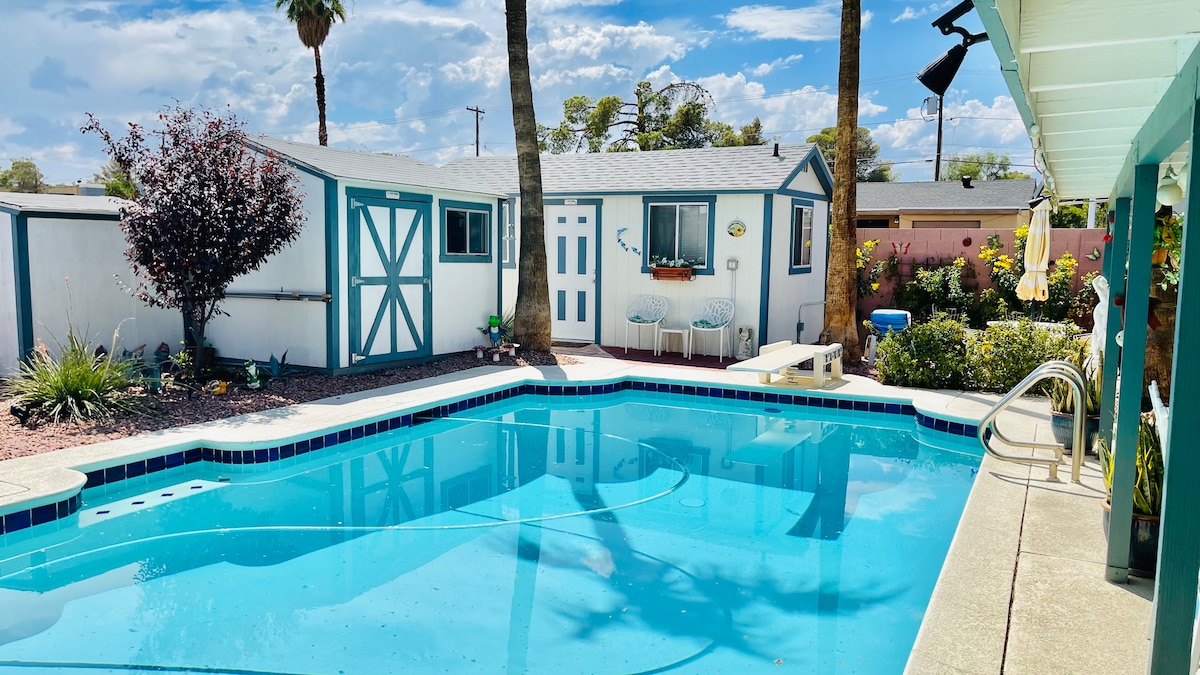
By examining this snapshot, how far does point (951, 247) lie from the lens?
14.7 m

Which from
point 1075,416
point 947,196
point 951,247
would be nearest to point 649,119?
point 947,196

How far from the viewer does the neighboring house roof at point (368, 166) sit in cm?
978

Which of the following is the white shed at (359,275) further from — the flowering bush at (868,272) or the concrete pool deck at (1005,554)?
the flowering bush at (868,272)

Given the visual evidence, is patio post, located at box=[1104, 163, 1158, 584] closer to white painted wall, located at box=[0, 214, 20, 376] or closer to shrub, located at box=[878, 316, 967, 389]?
shrub, located at box=[878, 316, 967, 389]

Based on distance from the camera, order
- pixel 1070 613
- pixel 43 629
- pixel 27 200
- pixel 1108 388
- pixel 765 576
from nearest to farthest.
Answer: pixel 1070 613 → pixel 43 629 → pixel 765 576 → pixel 1108 388 → pixel 27 200

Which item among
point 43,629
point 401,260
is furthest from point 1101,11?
point 401,260

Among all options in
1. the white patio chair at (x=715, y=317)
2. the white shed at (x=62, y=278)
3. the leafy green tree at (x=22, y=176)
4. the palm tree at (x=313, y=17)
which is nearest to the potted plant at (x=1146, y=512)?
the white patio chair at (x=715, y=317)

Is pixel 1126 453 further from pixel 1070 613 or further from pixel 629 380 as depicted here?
pixel 629 380

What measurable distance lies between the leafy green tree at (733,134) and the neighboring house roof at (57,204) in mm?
23876

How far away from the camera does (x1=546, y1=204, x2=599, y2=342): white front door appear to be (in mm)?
13062

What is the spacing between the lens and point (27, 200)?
9266 millimetres

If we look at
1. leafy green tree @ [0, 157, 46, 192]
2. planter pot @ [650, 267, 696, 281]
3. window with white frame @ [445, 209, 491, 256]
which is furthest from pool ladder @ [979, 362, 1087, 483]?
leafy green tree @ [0, 157, 46, 192]

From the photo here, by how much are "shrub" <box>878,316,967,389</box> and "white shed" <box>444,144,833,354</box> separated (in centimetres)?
240

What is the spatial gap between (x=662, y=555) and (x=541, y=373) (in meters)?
5.38
